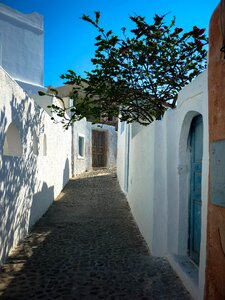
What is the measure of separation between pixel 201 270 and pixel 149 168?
2.71m

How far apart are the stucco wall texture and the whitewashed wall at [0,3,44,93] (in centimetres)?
1047

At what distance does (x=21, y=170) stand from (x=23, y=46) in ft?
28.2

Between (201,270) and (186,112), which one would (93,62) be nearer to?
(186,112)

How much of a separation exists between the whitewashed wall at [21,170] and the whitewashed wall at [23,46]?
4793 millimetres

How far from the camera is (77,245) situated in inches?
216

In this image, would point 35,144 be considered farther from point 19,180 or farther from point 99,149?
point 99,149

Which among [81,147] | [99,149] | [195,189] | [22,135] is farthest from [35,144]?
[99,149]

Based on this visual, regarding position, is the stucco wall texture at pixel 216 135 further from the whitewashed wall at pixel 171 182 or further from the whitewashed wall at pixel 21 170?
the whitewashed wall at pixel 21 170

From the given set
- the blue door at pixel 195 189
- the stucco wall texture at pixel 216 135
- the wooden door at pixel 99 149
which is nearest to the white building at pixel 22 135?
the blue door at pixel 195 189

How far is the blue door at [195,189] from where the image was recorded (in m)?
3.97

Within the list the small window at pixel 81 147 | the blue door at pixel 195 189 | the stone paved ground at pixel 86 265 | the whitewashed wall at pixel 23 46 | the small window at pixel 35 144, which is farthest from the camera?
the small window at pixel 81 147

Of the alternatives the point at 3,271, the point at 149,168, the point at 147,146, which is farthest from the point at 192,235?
the point at 3,271

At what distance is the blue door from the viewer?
13.0ft

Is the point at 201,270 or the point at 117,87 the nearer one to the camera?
the point at 201,270
